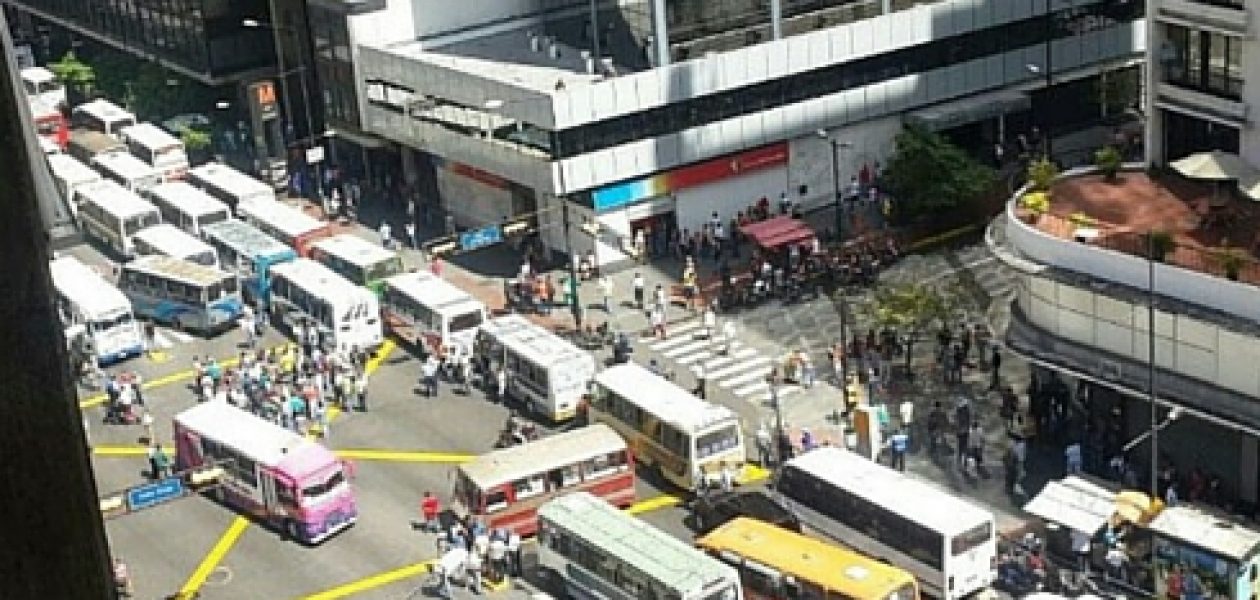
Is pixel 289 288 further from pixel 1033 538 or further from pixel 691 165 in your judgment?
pixel 1033 538

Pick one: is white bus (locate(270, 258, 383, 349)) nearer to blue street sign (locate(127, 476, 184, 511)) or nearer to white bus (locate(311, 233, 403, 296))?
white bus (locate(311, 233, 403, 296))

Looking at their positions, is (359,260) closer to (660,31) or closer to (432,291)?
(432,291)

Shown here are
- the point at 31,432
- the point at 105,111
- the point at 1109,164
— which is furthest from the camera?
the point at 105,111

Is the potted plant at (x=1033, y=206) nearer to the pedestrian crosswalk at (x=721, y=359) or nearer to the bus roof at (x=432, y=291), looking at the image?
the pedestrian crosswalk at (x=721, y=359)

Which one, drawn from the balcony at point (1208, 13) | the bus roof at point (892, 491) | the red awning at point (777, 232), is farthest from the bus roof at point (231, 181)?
the balcony at point (1208, 13)

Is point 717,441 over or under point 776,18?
under

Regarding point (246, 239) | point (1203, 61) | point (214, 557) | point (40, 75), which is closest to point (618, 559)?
point (214, 557)

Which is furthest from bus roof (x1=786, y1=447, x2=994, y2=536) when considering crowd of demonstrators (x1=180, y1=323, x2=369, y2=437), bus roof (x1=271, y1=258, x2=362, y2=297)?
bus roof (x1=271, y1=258, x2=362, y2=297)
